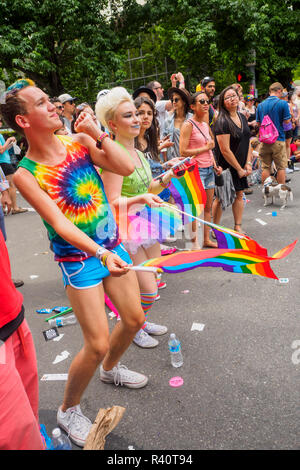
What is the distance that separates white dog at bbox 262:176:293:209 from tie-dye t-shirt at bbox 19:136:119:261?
5.16 metres

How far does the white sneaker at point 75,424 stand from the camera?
7.50 ft

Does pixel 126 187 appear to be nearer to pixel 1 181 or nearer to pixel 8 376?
pixel 8 376

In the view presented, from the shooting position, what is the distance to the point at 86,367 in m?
2.19

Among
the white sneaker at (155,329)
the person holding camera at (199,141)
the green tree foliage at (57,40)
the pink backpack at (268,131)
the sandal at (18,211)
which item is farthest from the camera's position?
the green tree foliage at (57,40)

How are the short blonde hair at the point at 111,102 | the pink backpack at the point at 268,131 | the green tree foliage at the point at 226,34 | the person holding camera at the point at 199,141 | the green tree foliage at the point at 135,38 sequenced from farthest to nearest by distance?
the green tree foliage at the point at 226,34 < the green tree foliage at the point at 135,38 < the pink backpack at the point at 268,131 < the person holding camera at the point at 199,141 < the short blonde hair at the point at 111,102

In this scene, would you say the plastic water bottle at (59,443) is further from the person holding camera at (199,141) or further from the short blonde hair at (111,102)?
the person holding camera at (199,141)

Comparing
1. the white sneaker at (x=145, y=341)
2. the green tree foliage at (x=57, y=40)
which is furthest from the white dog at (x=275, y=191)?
the green tree foliage at (x=57, y=40)

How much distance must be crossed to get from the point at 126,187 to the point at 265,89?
74.5ft

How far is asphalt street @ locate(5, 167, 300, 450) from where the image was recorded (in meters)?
2.27

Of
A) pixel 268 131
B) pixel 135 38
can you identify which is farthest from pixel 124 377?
pixel 135 38

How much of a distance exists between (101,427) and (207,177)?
3.70 meters

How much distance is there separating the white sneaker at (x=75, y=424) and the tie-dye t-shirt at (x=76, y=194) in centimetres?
99

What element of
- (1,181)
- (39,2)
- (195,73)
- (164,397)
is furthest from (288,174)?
(195,73)

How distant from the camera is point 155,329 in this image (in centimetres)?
342
